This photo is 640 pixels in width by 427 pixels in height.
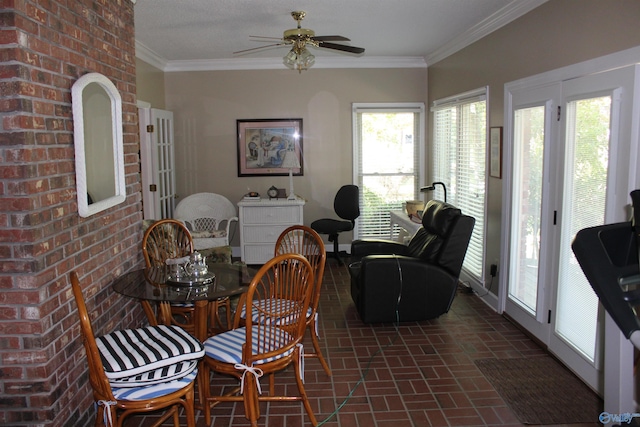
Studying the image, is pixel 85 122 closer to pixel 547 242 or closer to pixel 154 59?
pixel 547 242

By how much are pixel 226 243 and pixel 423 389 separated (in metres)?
3.48

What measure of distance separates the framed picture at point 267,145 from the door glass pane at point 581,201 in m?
3.97

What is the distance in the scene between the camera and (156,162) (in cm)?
599

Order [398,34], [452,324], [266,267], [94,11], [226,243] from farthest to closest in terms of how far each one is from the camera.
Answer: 1. [226,243]
2. [398,34]
3. [452,324]
4. [94,11]
5. [266,267]

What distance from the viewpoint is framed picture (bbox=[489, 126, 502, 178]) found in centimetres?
454

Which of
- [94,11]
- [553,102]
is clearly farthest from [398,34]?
[94,11]

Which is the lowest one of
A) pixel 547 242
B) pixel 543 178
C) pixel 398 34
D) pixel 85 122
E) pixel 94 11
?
pixel 547 242

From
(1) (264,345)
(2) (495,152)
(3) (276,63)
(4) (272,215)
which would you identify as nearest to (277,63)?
(3) (276,63)

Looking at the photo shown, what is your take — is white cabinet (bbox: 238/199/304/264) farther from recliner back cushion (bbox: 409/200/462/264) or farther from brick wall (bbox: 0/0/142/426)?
brick wall (bbox: 0/0/142/426)

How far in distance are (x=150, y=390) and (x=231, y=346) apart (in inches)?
17.8

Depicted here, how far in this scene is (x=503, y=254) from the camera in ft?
14.8

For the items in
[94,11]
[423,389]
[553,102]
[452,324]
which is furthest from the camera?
[452,324]

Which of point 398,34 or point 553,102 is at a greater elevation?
point 398,34

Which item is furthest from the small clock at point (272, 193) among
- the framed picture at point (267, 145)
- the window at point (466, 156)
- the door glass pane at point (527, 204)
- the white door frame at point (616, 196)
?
the door glass pane at point (527, 204)
